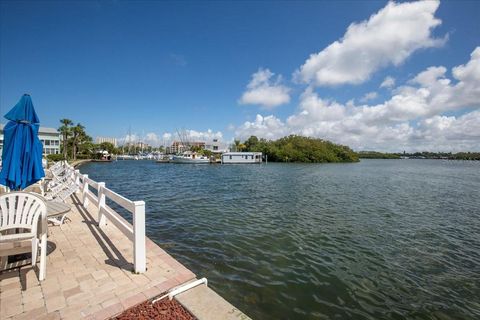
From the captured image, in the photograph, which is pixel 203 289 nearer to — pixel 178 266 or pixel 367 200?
pixel 178 266

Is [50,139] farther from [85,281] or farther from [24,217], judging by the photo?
[85,281]

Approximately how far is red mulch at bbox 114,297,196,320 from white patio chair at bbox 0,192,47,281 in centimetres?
170

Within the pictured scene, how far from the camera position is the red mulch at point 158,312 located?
2715 millimetres

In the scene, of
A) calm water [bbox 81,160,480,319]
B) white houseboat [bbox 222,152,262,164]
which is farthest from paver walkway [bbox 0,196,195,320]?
white houseboat [bbox 222,152,262,164]

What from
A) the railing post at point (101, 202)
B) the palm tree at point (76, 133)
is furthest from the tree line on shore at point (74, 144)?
the railing post at point (101, 202)

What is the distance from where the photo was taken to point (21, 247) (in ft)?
10.6

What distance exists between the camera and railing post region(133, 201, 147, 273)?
358cm

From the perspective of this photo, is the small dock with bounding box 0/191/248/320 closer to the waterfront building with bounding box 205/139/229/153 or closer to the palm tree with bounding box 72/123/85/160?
the palm tree with bounding box 72/123/85/160

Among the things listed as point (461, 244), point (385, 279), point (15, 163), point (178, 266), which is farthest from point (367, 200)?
point (15, 163)

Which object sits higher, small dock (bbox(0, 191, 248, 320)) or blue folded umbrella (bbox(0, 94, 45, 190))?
blue folded umbrella (bbox(0, 94, 45, 190))

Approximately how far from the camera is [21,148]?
13.5 ft

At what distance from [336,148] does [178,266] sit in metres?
90.4

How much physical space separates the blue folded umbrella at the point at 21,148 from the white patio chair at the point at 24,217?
91 cm

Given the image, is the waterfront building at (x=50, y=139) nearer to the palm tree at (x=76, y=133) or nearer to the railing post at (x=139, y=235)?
the palm tree at (x=76, y=133)
